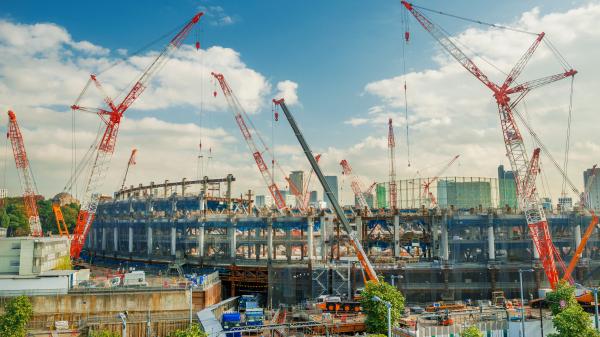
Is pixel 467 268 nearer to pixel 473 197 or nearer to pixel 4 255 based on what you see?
pixel 4 255

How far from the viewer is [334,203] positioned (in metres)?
69.7

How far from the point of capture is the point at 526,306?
225ft

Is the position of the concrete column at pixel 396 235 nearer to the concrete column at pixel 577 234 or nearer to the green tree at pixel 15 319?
the concrete column at pixel 577 234

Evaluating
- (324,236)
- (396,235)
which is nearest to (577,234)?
(396,235)

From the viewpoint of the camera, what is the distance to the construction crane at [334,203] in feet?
221

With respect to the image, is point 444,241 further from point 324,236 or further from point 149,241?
point 149,241

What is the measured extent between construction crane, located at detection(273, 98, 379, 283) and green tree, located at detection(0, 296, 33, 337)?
140 feet

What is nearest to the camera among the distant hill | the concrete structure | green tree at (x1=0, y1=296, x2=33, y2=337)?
green tree at (x1=0, y1=296, x2=33, y2=337)

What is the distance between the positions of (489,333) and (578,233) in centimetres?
4097

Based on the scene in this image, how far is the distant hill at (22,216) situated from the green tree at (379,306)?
502ft

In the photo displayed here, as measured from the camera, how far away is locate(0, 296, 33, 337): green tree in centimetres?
4872

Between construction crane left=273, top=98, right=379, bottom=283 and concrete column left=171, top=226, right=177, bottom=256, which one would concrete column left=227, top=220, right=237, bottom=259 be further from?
construction crane left=273, top=98, right=379, bottom=283

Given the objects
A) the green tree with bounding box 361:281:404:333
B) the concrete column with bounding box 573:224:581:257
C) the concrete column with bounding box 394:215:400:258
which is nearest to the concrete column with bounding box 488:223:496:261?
the concrete column with bounding box 573:224:581:257

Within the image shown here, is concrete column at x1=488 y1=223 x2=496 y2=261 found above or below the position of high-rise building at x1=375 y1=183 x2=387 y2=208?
below
